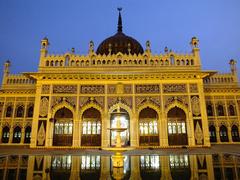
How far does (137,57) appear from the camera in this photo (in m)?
18.8

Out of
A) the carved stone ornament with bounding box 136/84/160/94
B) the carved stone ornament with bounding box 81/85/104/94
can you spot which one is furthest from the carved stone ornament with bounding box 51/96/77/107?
the carved stone ornament with bounding box 136/84/160/94

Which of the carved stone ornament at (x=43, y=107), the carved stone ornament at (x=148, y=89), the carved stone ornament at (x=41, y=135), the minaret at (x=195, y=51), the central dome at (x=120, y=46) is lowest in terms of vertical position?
the carved stone ornament at (x=41, y=135)

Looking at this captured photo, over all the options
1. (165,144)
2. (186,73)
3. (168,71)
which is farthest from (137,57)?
(165,144)

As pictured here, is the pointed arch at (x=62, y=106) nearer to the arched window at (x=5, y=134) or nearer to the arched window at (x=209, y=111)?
the arched window at (x=5, y=134)

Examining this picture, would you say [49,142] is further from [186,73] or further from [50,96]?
[186,73]

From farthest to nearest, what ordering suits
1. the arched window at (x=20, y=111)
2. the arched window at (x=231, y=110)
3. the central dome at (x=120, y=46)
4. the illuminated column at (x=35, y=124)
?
the central dome at (x=120, y=46)
the arched window at (x=20, y=111)
the arched window at (x=231, y=110)
the illuminated column at (x=35, y=124)

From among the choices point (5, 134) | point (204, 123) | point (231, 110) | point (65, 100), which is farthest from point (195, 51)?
point (5, 134)

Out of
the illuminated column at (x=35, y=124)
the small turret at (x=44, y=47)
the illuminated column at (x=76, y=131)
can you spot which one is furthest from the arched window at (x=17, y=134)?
the small turret at (x=44, y=47)

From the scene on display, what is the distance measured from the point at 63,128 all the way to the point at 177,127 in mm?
8843

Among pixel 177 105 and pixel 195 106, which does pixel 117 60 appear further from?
pixel 195 106

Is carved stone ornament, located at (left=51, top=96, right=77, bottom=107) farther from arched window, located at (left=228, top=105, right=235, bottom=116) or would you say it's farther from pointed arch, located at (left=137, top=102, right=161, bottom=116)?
arched window, located at (left=228, top=105, right=235, bottom=116)

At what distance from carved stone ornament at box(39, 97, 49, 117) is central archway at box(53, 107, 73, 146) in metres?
0.86

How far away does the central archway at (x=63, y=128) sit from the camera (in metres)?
16.9

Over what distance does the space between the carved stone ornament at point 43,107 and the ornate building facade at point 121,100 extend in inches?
2.9
